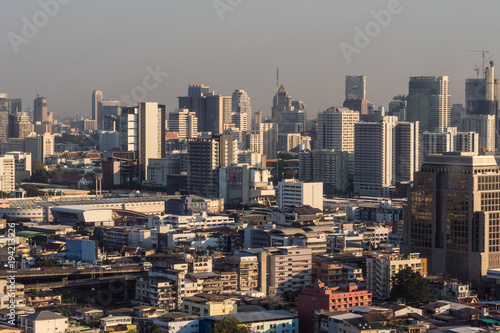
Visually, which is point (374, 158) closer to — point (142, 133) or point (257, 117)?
point (142, 133)

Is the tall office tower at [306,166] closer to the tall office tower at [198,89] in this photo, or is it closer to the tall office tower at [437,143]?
the tall office tower at [437,143]

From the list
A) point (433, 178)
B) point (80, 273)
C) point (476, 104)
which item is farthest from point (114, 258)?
point (476, 104)

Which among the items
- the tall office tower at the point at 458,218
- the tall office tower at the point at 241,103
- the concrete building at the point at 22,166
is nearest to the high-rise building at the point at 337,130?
the concrete building at the point at 22,166

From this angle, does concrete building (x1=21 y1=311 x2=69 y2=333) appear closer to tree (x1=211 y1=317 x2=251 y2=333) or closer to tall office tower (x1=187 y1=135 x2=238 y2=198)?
tree (x1=211 y1=317 x2=251 y2=333)

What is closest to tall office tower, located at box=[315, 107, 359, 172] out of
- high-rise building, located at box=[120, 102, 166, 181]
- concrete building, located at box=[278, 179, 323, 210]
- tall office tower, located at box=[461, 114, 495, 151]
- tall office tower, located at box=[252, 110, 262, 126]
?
tall office tower, located at box=[461, 114, 495, 151]

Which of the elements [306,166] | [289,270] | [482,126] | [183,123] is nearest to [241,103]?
[183,123]

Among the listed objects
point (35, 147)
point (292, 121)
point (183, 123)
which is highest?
point (292, 121)
